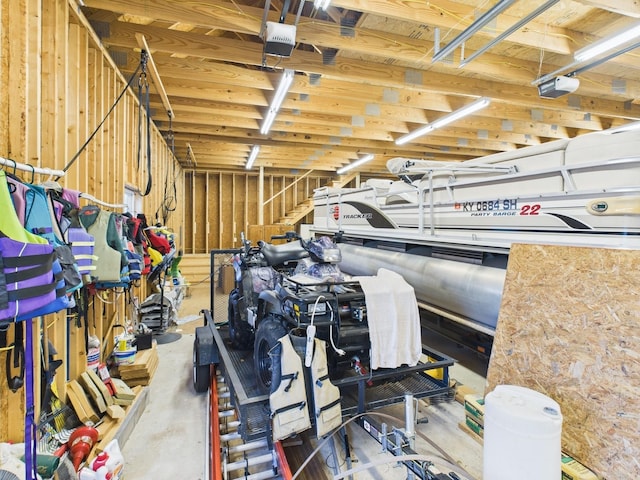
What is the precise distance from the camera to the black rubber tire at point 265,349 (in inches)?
92.5

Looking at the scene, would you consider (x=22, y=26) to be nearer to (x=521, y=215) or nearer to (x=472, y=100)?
(x=521, y=215)

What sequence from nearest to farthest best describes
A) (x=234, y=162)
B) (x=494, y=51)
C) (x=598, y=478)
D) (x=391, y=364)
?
(x=598, y=478) → (x=391, y=364) → (x=494, y=51) → (x=234, y=162)

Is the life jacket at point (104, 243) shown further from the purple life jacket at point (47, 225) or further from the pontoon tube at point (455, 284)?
the pontoon tube at point (455, 284)

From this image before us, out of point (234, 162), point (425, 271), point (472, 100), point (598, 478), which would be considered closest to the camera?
point (598, 478)

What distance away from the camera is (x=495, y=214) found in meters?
3.17

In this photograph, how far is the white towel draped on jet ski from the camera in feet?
7.35

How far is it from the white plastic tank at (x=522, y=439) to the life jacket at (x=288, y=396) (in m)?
0.94

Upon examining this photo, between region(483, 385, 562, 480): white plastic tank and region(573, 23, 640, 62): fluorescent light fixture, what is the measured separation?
3.44m

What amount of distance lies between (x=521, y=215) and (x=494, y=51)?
9.05 ft

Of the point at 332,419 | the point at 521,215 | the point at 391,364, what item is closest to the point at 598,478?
the point at 391,364

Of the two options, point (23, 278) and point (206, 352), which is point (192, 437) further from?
point (23, 278)

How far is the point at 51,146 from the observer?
2.32m

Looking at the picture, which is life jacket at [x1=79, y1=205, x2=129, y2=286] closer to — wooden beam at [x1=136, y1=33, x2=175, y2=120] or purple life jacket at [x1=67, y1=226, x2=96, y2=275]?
purple life jacket at [x1=67, y1=226, x2=96, y2=275]

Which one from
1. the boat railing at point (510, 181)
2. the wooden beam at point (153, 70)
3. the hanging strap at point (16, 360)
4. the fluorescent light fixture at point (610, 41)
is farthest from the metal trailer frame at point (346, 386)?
the fluorescent light fixture at point (610, 41)
